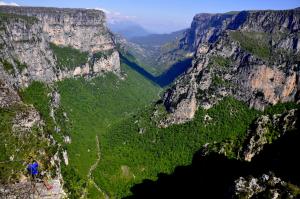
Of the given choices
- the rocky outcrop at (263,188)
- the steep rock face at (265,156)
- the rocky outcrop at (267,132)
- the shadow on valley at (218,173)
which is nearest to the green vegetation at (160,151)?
the shadow on valley at (218,173)

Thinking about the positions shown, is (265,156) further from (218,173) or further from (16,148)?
(16,148)

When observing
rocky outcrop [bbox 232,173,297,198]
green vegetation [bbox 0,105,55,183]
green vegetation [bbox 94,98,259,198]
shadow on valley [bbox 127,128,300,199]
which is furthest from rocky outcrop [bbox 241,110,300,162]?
green vegetation [bbox 0,105,55,183]

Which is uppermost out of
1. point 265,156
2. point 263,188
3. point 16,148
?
point 263,188

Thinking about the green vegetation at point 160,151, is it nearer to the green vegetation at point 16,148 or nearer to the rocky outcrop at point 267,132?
the rocky outcrop at point 267,132

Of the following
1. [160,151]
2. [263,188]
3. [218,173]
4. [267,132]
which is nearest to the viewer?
[263,188]

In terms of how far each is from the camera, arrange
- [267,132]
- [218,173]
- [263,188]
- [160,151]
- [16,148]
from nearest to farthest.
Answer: [263,188], [16,148], [218,173], [267,132], [160,151]

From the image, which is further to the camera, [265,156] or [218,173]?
[218,173]

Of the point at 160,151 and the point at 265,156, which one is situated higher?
the point at 265,156

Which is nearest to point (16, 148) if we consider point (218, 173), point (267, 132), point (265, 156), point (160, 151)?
point (218, 173)

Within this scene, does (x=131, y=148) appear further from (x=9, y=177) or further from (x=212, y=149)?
(x=9, y=177)
